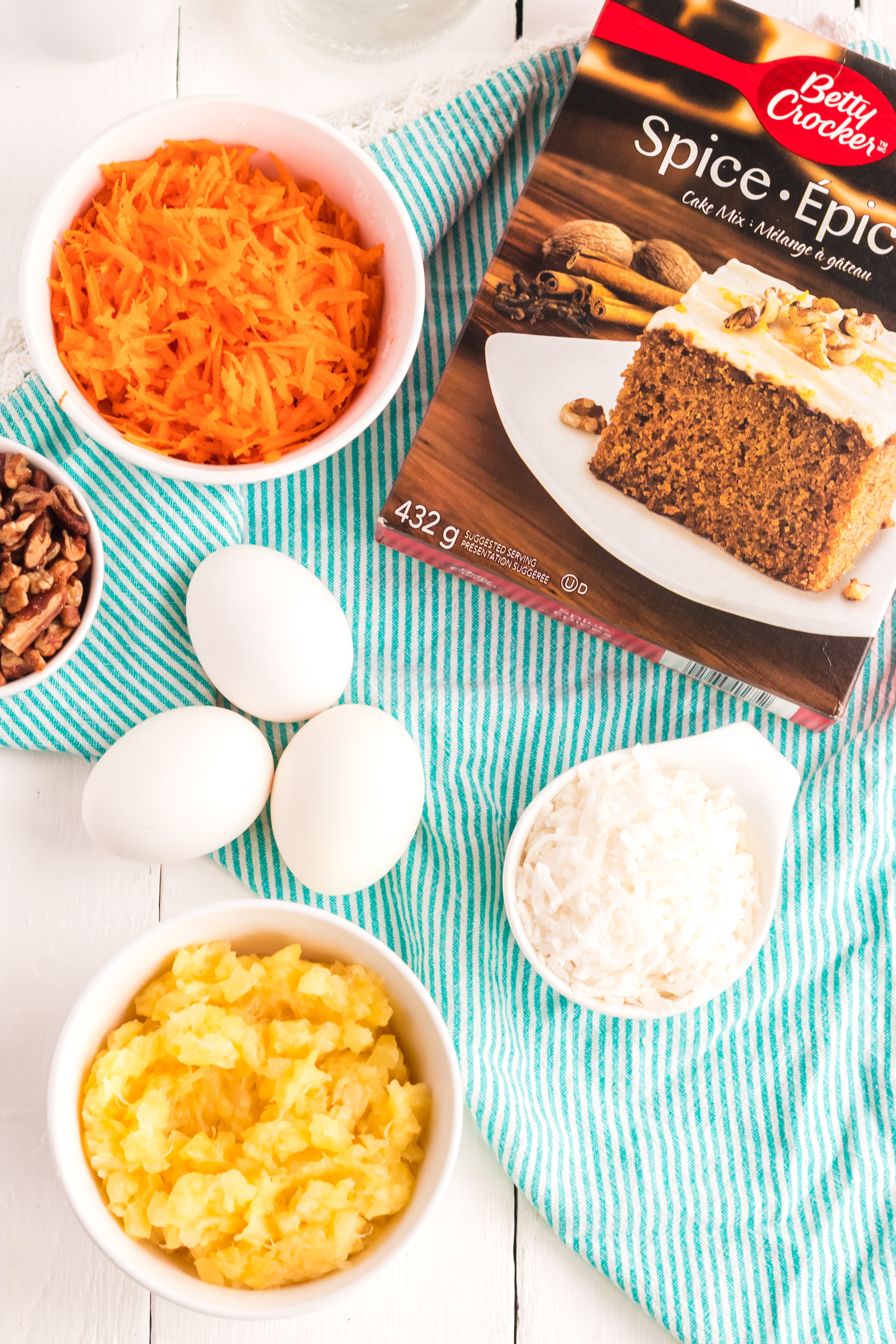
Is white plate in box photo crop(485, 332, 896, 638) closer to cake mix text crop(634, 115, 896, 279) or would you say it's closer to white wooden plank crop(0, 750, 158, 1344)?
cake mix text crop(634, 115, 896, 279)

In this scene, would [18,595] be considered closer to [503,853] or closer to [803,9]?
[503,853]

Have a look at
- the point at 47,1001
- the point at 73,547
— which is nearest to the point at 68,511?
the point at 73,547

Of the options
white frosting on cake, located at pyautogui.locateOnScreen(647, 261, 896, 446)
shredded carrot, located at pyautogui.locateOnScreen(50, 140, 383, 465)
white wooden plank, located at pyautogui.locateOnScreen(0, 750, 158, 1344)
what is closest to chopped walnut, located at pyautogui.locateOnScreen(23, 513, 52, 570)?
shredded carrot, located at pyautogui.locateOnScreen(50, 140, 383, 465)

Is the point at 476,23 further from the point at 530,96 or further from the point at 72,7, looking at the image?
the point at 72,7

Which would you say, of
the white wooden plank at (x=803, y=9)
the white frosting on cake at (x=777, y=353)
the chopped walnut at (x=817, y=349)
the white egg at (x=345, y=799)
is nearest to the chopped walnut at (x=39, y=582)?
the white egg at (x=345, y=799)

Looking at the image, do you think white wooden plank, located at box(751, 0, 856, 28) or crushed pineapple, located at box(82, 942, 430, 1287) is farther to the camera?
white wooden plank, located at box(751, 0, 856, 28)

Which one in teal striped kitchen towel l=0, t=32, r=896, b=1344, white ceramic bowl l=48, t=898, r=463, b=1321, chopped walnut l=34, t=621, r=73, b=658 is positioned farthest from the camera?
teal striped kitchen towel l=0, t=32, r=896, b=1344
